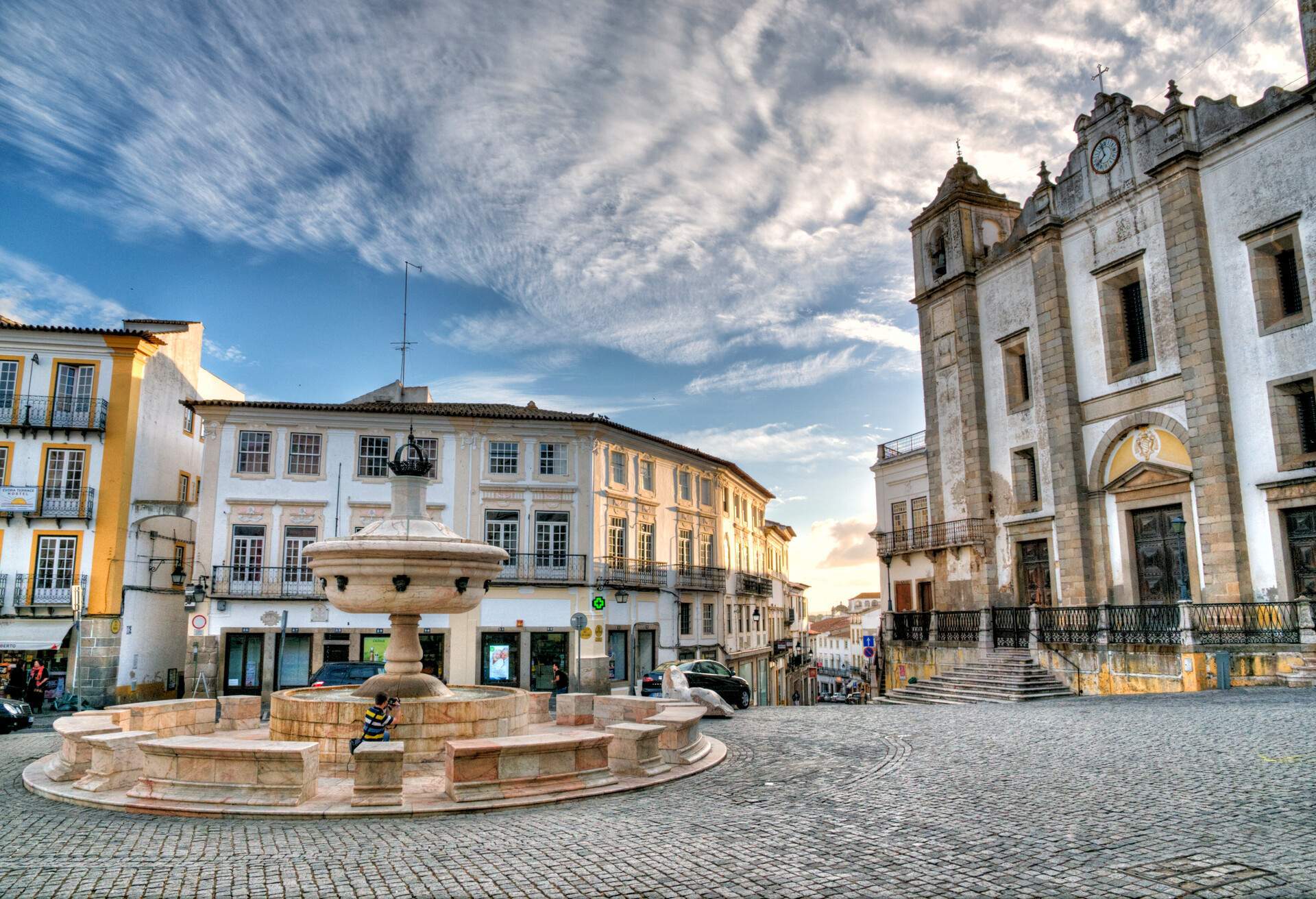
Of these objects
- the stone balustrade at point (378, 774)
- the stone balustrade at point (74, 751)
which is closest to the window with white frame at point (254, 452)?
the stone balustrade at point (74, 751)

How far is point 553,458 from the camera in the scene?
34188 mm

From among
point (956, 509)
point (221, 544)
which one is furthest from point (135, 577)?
point (956, 509)

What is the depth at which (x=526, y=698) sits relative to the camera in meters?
12.9

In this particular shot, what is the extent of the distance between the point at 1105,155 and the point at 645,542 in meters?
22.1

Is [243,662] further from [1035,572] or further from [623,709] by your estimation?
[1035,572]

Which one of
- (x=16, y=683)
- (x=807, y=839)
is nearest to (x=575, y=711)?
(x=807, y=839)

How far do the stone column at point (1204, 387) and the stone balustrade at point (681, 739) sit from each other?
17197 mm

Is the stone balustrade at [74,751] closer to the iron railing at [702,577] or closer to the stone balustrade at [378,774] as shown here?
the stone balustrade at [378,774]

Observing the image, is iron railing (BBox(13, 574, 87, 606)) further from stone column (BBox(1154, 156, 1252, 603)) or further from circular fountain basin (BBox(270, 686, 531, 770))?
stone column (BBox(1154, 156, 1252, 603))

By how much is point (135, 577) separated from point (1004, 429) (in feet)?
99.9

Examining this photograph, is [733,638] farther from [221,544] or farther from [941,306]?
[221,544]

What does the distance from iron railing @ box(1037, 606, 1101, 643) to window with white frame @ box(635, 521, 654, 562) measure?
1599 cm

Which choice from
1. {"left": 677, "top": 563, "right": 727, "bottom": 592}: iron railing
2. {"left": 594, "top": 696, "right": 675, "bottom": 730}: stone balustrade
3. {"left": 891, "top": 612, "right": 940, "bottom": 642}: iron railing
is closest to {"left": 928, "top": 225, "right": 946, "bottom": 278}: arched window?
{"left": 891, "top": 612, "right": 940, "bottom": 642}: iron railing

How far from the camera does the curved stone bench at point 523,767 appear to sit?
896 centimetres
